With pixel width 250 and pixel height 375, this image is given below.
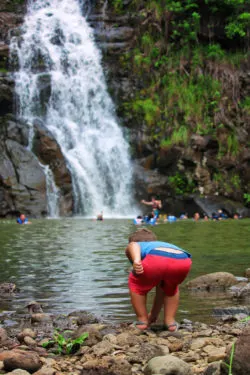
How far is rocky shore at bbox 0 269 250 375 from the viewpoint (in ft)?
11.4

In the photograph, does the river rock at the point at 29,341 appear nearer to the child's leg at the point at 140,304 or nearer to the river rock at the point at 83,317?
the river rock at the point at 83,317

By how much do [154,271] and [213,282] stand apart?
9.94ft

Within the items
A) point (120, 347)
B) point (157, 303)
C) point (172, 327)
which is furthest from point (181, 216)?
point (120, 347)

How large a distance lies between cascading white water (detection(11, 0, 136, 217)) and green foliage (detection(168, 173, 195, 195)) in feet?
8.48

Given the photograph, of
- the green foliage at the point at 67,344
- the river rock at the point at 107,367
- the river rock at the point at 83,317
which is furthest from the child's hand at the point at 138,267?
the river rock at the point at 107,367

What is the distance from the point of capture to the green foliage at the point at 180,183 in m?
31.1

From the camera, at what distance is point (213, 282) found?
25.4ft

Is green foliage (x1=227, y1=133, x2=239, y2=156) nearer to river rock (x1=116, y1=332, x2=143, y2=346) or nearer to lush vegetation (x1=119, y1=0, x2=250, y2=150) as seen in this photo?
lush vegetation (x1=119, y1=0, x2=250, y2=150)

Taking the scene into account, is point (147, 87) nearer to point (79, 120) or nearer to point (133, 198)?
point (79, 120)

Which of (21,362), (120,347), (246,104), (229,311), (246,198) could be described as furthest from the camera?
(246,104)

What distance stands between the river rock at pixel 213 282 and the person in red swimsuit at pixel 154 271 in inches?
102

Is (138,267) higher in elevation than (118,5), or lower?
lower

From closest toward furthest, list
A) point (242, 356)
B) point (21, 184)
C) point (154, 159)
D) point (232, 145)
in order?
point (242, 356)
point (21, 184)
point (232, 145)
point (154, 159)

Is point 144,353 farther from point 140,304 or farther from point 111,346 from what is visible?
point 140,304
